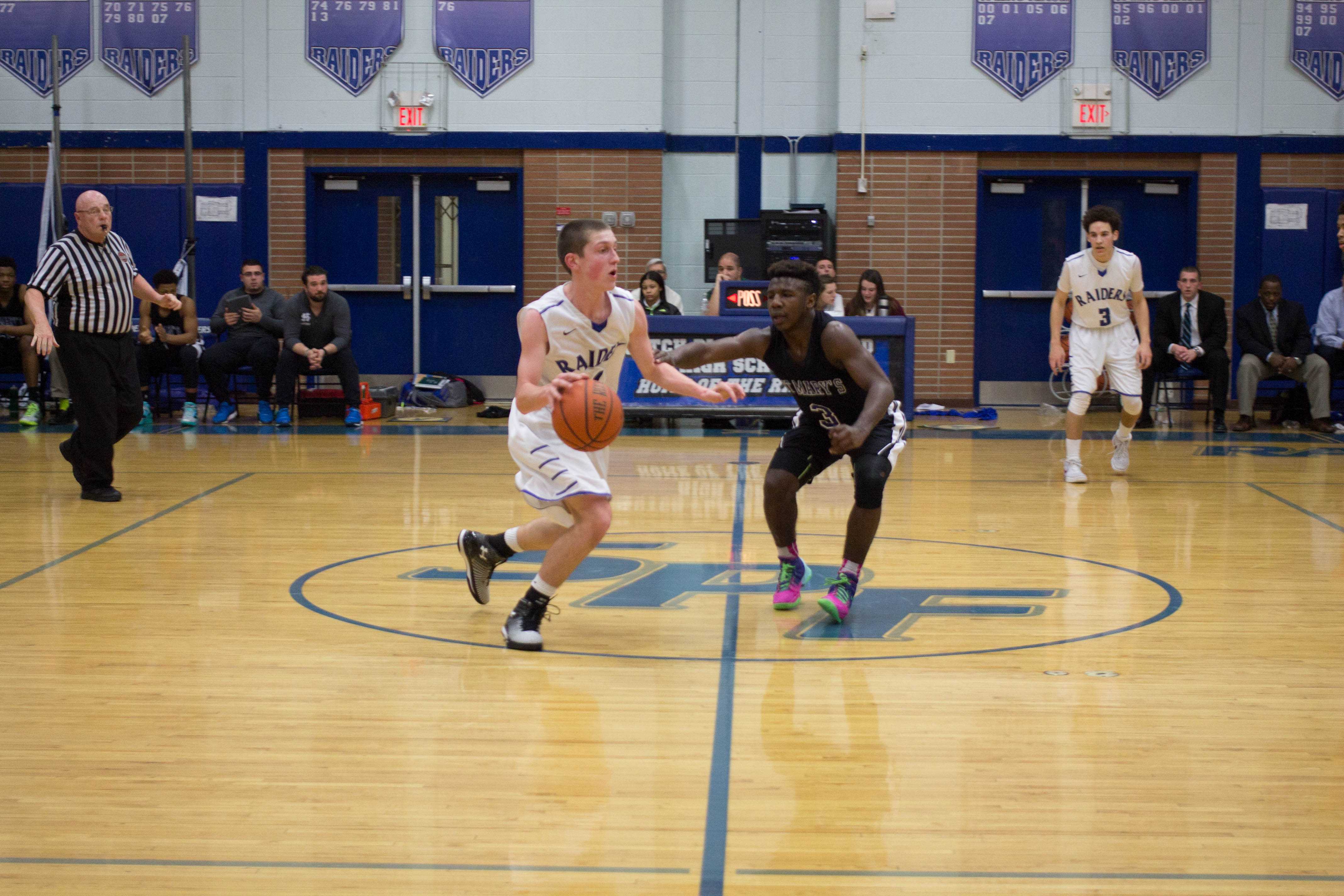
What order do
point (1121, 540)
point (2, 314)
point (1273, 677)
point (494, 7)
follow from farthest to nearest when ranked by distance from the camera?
point (494, 7)
point (2, 314)
point (1121, 540)
point (1273, 677)

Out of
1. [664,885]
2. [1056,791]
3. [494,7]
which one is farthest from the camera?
[494,7]

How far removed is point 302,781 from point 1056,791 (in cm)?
183

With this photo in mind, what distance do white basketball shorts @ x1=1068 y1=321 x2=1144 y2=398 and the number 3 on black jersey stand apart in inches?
171

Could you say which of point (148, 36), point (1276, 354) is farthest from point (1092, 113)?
point (148, 36)

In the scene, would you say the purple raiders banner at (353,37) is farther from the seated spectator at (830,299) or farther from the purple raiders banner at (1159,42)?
the purple raiders banner at (1159,42)

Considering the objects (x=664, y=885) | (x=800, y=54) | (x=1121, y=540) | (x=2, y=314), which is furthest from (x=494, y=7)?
(x=664, y=885)

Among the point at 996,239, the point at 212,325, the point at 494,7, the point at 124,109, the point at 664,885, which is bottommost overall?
the point at 664,885

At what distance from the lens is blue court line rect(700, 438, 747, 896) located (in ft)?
9.73

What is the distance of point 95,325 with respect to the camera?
304 inches

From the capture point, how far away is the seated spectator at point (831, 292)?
1222 centimetres

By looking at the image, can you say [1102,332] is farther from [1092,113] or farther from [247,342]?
[247,342]

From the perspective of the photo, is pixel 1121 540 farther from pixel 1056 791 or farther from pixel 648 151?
pixel 648 151

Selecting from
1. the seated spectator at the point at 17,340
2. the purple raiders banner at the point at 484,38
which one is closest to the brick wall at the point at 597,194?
the purple raiders banner at the point at 484,38

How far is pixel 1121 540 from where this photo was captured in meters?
6.97
